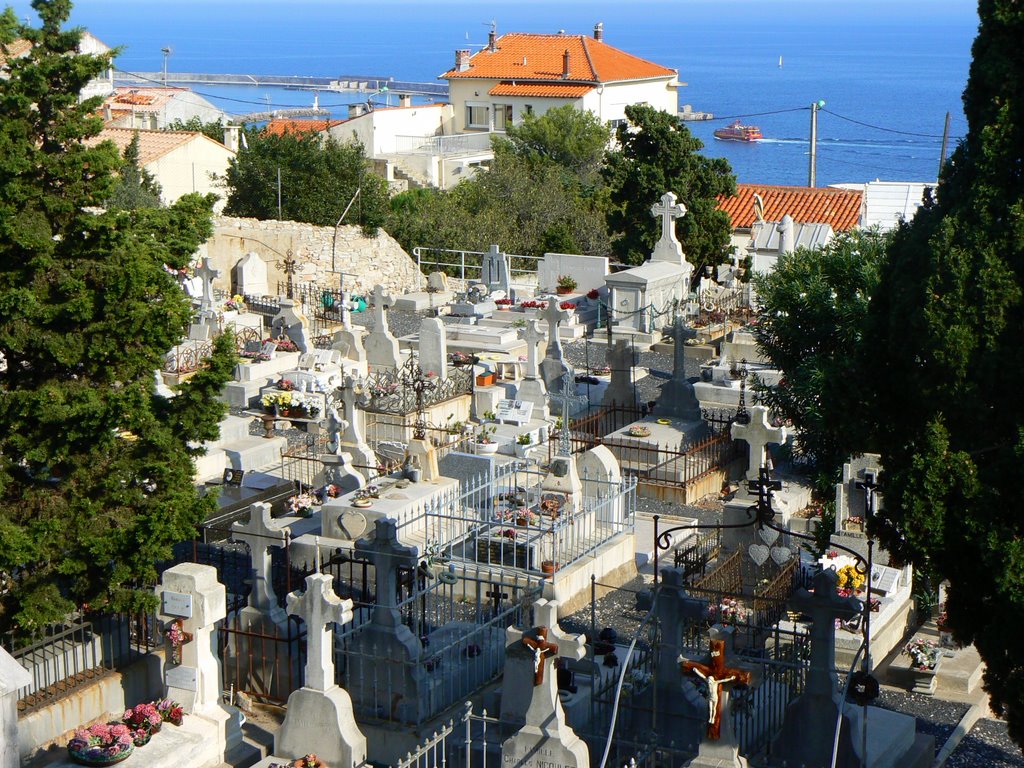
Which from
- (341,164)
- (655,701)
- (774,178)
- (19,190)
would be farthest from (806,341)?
(774,178)

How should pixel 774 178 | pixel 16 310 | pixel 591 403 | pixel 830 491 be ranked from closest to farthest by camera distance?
pixel 16 310 < pixel 830 491 < pixel 591 403 < pixel 774 178

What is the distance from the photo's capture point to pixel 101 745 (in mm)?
9570

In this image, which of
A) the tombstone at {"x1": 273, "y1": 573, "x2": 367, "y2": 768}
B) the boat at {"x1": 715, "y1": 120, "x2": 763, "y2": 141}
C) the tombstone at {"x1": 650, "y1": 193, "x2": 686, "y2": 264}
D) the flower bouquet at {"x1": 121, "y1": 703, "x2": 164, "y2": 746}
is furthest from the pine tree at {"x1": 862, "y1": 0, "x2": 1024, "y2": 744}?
the boat at {"x1": 715, "y1": 120, "x2": 763, "y2": 141}

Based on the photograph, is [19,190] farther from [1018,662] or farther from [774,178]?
[774,178]

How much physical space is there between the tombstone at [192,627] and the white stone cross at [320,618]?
0.63m

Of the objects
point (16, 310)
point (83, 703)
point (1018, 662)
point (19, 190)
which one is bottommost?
point (83, 703)

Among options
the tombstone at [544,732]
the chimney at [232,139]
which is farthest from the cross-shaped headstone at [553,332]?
the chimney at [232,139]

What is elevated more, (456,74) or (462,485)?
(456,74)

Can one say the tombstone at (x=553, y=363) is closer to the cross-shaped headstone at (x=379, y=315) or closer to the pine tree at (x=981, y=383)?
the cross-shaped headstone at (x=379, y=315)

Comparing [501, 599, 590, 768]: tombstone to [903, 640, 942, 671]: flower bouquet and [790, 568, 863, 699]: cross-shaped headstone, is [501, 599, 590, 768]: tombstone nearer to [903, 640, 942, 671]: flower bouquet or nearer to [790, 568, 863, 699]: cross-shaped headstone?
[790, 568, 863, 699]: cross-shaped headstone

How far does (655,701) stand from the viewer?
10.2 metres

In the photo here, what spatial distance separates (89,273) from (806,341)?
9.20m

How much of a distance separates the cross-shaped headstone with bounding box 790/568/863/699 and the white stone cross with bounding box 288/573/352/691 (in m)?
3.26

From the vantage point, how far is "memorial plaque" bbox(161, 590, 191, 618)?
10.2 m
